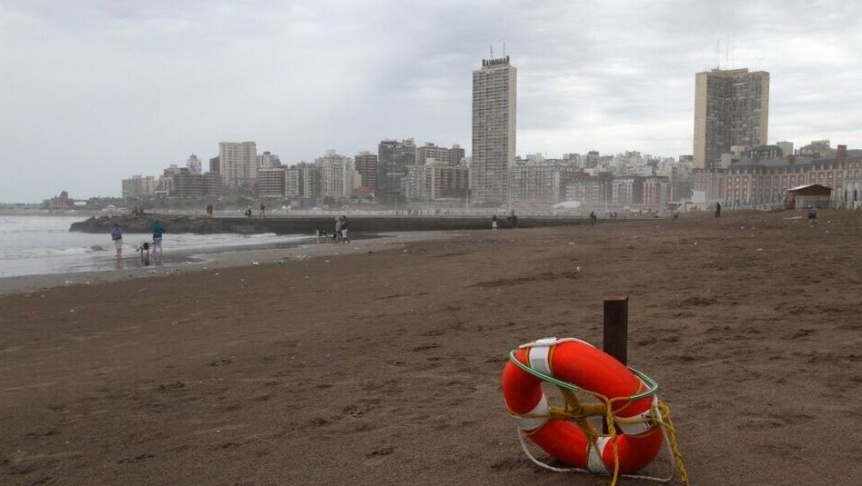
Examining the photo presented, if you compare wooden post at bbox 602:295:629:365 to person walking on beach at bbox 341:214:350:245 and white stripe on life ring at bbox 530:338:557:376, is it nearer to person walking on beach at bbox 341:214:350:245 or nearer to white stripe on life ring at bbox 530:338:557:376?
white stripe on life ring at bbox 530:338:557:376

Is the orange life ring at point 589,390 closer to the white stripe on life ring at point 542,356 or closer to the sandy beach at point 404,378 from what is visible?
the white stripe on life ring at point 542,356

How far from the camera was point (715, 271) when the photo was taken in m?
11.0

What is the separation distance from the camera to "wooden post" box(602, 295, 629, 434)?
3670mm

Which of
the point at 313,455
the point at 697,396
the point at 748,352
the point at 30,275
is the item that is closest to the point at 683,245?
the point at 748,352

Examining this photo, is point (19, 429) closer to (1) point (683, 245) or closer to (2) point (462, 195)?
(1) point (683, 245)

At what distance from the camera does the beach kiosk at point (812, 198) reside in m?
48.8

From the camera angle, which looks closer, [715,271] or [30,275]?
[715,271]

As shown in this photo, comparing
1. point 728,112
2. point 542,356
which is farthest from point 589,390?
point 728,112

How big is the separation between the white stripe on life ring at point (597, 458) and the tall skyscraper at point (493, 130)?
164 metres

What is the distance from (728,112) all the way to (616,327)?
180 meters

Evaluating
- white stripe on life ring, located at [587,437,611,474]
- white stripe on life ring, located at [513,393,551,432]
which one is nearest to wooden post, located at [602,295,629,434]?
white stripe on life ring, located at [587,437,611,474]

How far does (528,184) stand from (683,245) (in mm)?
163643

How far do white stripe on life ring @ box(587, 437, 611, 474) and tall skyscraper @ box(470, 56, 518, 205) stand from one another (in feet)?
537

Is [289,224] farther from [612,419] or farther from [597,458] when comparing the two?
[612,419]
